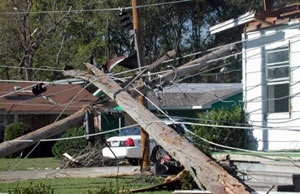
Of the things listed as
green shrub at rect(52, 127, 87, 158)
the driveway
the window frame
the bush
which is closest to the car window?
the bush

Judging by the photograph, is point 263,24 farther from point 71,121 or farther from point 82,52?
point 82,52

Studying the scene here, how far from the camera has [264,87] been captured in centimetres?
1565

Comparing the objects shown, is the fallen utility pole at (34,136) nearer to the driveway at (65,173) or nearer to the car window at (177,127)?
the car window at (177,127)

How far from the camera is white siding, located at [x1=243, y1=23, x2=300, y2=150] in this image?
48.3 ft

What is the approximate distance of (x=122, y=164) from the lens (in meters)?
24.1

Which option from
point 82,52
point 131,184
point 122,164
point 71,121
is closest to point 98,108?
point 71,121

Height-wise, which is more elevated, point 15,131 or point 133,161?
point 15,131

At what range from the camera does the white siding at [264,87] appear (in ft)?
48.3

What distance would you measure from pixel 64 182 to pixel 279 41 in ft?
21.5

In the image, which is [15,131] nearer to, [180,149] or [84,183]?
[84,183]

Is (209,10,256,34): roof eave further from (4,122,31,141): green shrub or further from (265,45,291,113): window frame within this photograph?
(4,122,31,141): green shrub

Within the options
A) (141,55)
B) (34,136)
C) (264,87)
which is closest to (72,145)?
(141,55)

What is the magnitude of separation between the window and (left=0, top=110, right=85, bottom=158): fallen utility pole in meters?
5.13

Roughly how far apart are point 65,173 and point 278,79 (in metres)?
7.89
